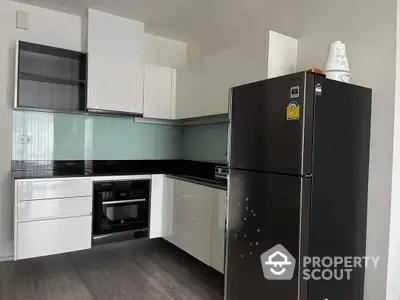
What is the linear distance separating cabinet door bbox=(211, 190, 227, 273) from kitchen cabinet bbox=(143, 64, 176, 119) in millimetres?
1356

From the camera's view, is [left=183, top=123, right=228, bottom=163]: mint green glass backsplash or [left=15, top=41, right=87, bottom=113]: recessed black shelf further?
[left=183, top=123, right=228, bottom=163]: mint green glass backsplash

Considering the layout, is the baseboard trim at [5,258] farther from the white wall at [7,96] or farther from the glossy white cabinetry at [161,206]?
the glossy white cabinetry at [161,206]

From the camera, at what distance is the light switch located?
279cm

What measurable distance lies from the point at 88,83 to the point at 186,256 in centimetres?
199

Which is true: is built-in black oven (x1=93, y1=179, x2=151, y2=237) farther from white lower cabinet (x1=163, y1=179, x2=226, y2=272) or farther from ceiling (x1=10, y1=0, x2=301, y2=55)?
ceiling (x1=10, y1=0, x2=301, y2=55)

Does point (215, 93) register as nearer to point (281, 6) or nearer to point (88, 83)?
point (281, 6)

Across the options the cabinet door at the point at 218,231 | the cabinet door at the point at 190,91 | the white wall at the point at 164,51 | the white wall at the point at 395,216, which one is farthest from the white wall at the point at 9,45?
the white wall at the point at 395,216

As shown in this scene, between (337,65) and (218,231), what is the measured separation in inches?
58.5

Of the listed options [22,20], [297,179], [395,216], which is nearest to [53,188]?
[22,20]

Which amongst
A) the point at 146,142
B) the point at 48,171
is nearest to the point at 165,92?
the point at 146,142

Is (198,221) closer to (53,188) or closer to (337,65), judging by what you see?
(53,188)

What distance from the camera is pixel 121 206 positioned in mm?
2918

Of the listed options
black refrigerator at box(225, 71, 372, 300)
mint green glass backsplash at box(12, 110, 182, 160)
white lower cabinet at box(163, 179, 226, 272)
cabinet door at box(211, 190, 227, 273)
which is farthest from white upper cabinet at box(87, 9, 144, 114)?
black refrigerator at box(225, 71, 372, 300)

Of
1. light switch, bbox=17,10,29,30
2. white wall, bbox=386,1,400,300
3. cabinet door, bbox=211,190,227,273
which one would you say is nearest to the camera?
white wall, bbox=386,1,400,300
